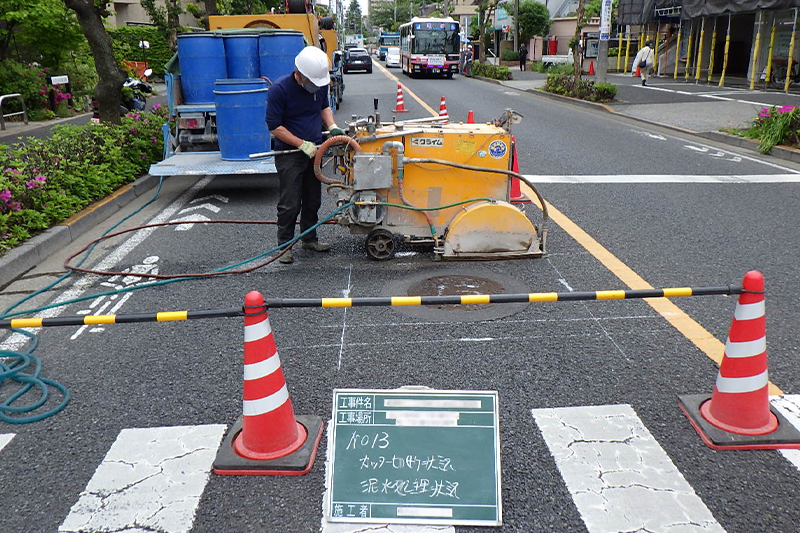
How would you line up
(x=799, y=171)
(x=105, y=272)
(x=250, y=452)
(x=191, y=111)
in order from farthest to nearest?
(x=799, y=171), (x=191, y=111), (x=105, y=272), (x=250, y=452)

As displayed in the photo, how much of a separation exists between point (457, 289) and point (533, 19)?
51.8m

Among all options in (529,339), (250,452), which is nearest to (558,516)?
(250,452)

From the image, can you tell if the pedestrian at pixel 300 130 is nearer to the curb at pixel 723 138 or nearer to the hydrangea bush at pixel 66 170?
the hydrangea bush at pixel 66 170

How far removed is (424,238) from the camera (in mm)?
6289

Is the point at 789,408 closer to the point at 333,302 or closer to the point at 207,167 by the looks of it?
the point at 333,302

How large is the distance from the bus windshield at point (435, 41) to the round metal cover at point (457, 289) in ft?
106

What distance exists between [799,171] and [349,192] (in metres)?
8.19

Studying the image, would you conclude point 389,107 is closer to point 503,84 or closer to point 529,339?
point 503,84

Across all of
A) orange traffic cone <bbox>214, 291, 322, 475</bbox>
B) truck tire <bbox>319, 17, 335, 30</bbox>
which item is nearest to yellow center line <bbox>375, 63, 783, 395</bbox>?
orange traffic cone <bbox>214, 291, 322, 475</bbox>

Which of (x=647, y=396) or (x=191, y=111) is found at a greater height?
(x=191, y=111)

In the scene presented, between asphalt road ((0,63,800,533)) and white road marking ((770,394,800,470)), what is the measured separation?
0.08 metres

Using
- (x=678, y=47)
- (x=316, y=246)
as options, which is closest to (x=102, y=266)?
(x=316, y=246)

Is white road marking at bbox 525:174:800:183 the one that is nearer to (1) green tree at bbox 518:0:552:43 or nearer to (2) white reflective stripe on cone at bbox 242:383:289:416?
(2) white reflective stripe on cone at bbox 242:383:289:416

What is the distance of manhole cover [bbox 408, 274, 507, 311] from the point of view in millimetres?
5257
